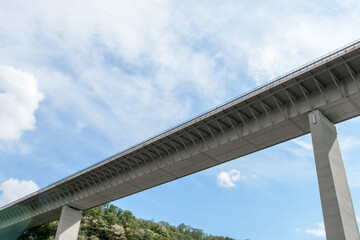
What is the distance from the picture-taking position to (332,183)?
2195 cm

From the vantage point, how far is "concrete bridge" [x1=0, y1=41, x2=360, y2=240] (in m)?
22.8

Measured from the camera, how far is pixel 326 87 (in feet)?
82.1

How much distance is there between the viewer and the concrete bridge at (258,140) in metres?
22.8

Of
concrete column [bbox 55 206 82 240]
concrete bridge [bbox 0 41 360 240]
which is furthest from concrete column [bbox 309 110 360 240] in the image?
concrete column [bbox 55 206 82 240]

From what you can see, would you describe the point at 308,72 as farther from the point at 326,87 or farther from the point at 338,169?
the point at 338,169

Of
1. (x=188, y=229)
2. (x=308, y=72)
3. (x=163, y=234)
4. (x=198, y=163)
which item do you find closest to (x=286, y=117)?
(x=308, y=72)

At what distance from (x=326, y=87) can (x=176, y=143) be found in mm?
16369

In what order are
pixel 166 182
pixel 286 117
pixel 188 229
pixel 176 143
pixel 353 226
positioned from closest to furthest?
pixel 353 226, pixel 286 117, pixel 176 143, pixel 166 182, pixel 188 229

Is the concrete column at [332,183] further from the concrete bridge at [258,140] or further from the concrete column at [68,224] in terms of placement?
the concrete column at [68,224]

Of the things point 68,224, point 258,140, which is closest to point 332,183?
point 258,140

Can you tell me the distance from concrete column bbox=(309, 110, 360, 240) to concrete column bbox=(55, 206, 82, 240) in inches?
1446

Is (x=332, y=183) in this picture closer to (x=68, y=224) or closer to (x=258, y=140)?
(x=258, y=140)

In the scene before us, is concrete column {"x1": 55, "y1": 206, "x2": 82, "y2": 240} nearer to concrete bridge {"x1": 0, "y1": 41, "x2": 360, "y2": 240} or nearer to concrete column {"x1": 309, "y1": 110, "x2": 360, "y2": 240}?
concrete bridge {"x1": 0, "y1": 41, "x2": 360, "y2": 240}

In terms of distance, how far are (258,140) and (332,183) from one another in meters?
8.95
